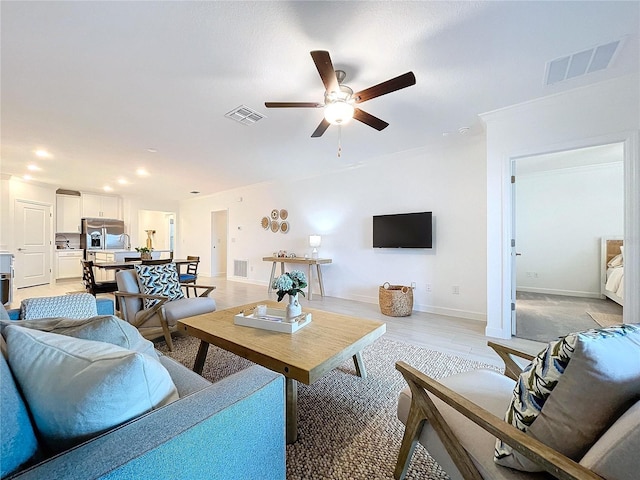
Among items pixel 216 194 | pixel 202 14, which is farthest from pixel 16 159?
pixel 202 14

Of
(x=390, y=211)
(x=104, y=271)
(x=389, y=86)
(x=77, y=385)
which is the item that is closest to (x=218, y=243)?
(x=104, y=271)

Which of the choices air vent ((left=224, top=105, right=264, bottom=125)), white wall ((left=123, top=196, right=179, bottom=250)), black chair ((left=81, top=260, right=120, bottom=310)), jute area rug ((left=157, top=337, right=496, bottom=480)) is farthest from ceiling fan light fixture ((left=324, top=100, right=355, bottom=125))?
white wall ((left=123, top=196, right=179, bottom=250))

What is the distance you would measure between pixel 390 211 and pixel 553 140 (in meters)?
2.25

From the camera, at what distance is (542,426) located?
76 centimetres

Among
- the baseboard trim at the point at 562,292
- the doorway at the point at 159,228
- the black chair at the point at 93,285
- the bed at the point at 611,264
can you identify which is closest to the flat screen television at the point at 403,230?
the bed at the point at 611,264

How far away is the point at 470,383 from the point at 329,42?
2272 mm

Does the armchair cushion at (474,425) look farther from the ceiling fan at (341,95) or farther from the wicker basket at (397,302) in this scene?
the wicker basket at (397,302)

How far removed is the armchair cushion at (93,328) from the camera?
0.94m

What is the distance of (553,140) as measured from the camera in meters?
2.70

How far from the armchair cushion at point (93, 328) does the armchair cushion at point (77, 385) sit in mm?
179

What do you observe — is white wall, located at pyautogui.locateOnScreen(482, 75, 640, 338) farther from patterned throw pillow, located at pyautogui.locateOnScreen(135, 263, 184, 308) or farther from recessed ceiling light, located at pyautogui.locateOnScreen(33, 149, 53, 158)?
recessed ceiling light, located at pyautogui.locateOnScreen(33, 149, 53, 158)

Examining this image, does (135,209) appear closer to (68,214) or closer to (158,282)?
(68,214)

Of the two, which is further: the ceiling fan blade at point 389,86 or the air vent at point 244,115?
the air vent at point 244,115

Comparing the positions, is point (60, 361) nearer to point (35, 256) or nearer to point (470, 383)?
point (470, 383)
